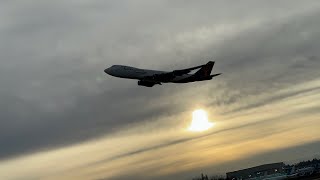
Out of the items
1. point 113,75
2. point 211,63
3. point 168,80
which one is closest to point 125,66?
point 113,75

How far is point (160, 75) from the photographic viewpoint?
17375 centimetres

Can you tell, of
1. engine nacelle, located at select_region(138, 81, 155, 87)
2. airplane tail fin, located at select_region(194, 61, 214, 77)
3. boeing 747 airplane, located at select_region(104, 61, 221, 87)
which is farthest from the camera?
airplane tail fin, located at select_region(194, 61, 214, 77)

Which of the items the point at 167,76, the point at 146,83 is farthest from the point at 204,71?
the point at 146,83

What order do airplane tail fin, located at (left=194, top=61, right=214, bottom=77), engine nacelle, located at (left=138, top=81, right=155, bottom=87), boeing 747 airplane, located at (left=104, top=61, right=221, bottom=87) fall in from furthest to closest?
airplane tail fin, located at (left=194, top=61, right=214, bottom=77)
boeing 747 airplane, located at (left=104, top=61, right=221, bottom=87)
engine nacelle, located at (left=138, top=81, right=155, bottom=87)

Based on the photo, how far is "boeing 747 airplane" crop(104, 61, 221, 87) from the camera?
6733 inches

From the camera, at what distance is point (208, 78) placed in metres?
172

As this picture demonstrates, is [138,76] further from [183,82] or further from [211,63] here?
[211,63]

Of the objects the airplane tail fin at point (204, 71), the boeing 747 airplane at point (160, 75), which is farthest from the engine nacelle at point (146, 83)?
the airplane tail fin at point (204, 71)

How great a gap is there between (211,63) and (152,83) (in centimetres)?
2978

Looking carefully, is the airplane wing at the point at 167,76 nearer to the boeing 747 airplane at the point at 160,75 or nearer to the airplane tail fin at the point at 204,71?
the boeing 747 airplane at the point at 160,75

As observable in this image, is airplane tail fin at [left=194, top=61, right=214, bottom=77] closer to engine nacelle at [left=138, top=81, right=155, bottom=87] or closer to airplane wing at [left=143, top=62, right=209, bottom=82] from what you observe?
airplane wing at [left=143, top=62, right=209, bottom=82]

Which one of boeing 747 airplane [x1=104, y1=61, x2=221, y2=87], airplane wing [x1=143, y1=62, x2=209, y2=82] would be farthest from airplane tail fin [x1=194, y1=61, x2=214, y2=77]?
airplane wing [x1=143, y1=62, x2=209, y2=82]

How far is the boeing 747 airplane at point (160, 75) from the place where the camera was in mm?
171025

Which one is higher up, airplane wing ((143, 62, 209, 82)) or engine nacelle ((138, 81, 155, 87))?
airplane wing ((143, 62, 209, 82))
